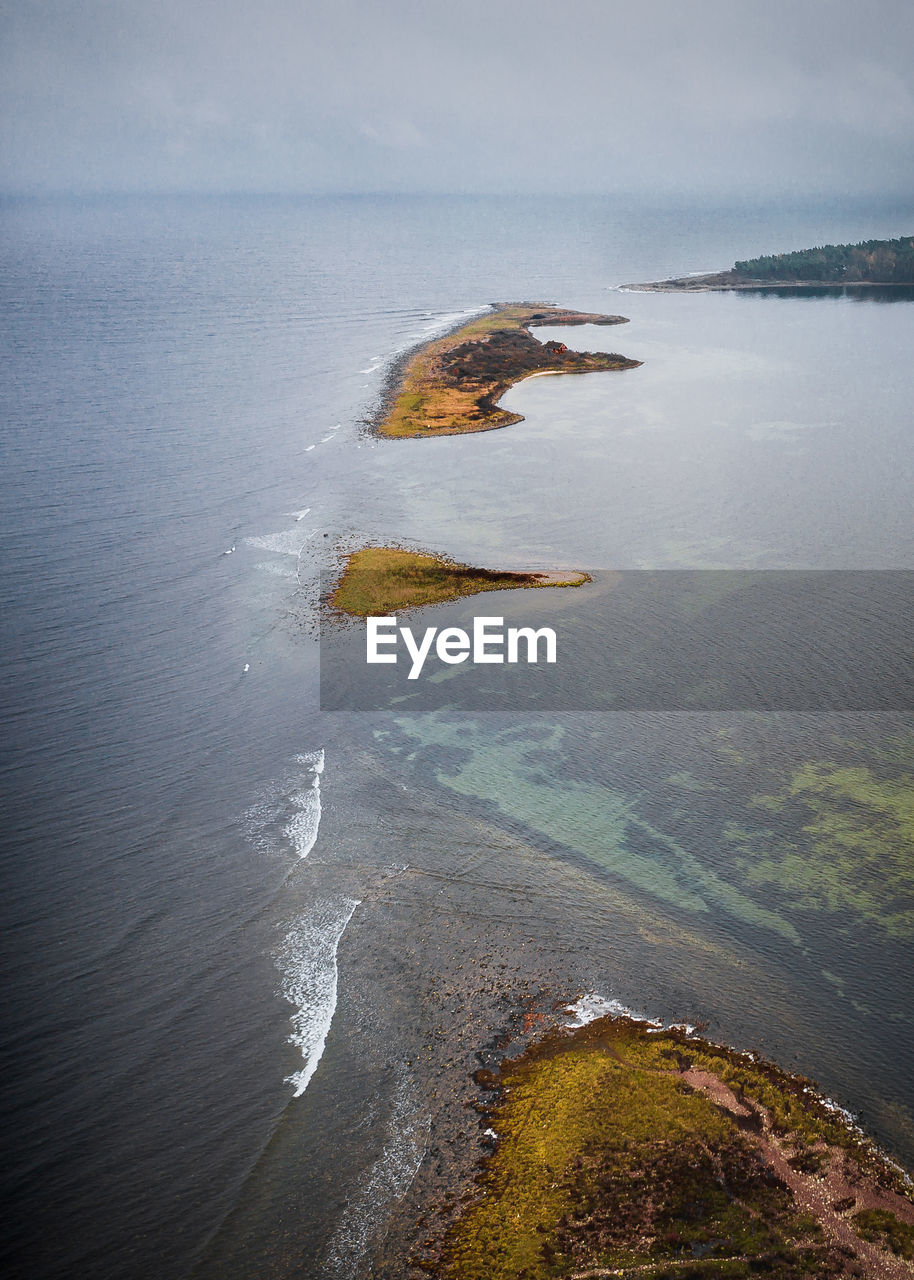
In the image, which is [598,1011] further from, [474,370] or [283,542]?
[474,370]

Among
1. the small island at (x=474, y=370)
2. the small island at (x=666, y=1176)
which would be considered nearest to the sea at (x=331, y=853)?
the small island at (x=666, y=1176)

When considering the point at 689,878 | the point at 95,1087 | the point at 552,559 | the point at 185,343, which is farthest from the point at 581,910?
the point at 185,343

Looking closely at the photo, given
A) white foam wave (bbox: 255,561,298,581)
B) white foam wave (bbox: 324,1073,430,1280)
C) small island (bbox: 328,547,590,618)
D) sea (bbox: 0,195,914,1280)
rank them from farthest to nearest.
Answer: white foam wave (bbox: 255,561,298,581) → small island (bbox: 328,547,590,618) → sea (bbox: 0,195,914,1280) → white foam wave (bbox: 324,1073,430,1280)

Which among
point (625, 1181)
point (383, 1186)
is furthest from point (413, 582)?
point (625, 1181)

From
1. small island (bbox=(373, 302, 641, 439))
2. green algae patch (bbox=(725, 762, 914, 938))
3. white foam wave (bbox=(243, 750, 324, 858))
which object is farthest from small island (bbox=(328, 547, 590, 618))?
small island (bbox=(373, 302, 641, 439))

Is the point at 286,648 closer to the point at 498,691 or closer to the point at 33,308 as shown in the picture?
the point at 498,691

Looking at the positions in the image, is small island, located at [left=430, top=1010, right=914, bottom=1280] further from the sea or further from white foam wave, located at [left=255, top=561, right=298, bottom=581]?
white foam wave, located at [left=255, top=561, right=298, bottom=581]

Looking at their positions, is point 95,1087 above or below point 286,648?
below
